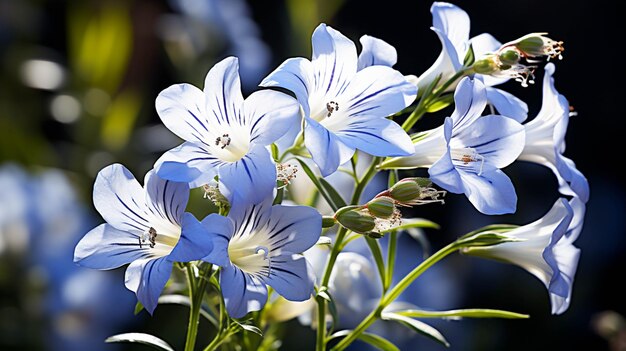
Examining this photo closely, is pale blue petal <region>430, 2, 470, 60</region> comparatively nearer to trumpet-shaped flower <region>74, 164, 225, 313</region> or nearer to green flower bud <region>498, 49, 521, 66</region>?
green flower bud <region>498, 49, 521, 66</region>

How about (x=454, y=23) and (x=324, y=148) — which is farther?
(x=454, y=23)

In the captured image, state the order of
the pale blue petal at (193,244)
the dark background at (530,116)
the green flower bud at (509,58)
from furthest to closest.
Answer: the dark background at (530,116)
the green flower bud at (509,58)
the pale blue petal at (193,244)

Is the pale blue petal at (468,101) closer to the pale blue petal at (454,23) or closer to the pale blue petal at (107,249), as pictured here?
the pale blue petal at (454,23)

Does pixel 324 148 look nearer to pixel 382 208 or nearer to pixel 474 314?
pixel 382 208

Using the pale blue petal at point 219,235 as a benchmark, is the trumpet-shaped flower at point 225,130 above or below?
above

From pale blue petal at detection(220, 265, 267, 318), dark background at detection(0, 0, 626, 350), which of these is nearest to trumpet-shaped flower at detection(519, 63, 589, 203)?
pale blue petal at detection(220, 265, 267, 318)

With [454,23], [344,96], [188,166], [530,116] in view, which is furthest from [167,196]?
[530,116]

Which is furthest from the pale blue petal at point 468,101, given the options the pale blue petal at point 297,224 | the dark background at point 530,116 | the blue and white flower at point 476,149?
the dark background at point 530,116

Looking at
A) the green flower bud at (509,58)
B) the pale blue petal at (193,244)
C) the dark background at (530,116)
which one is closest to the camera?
the pale blue petal at (193,244)
